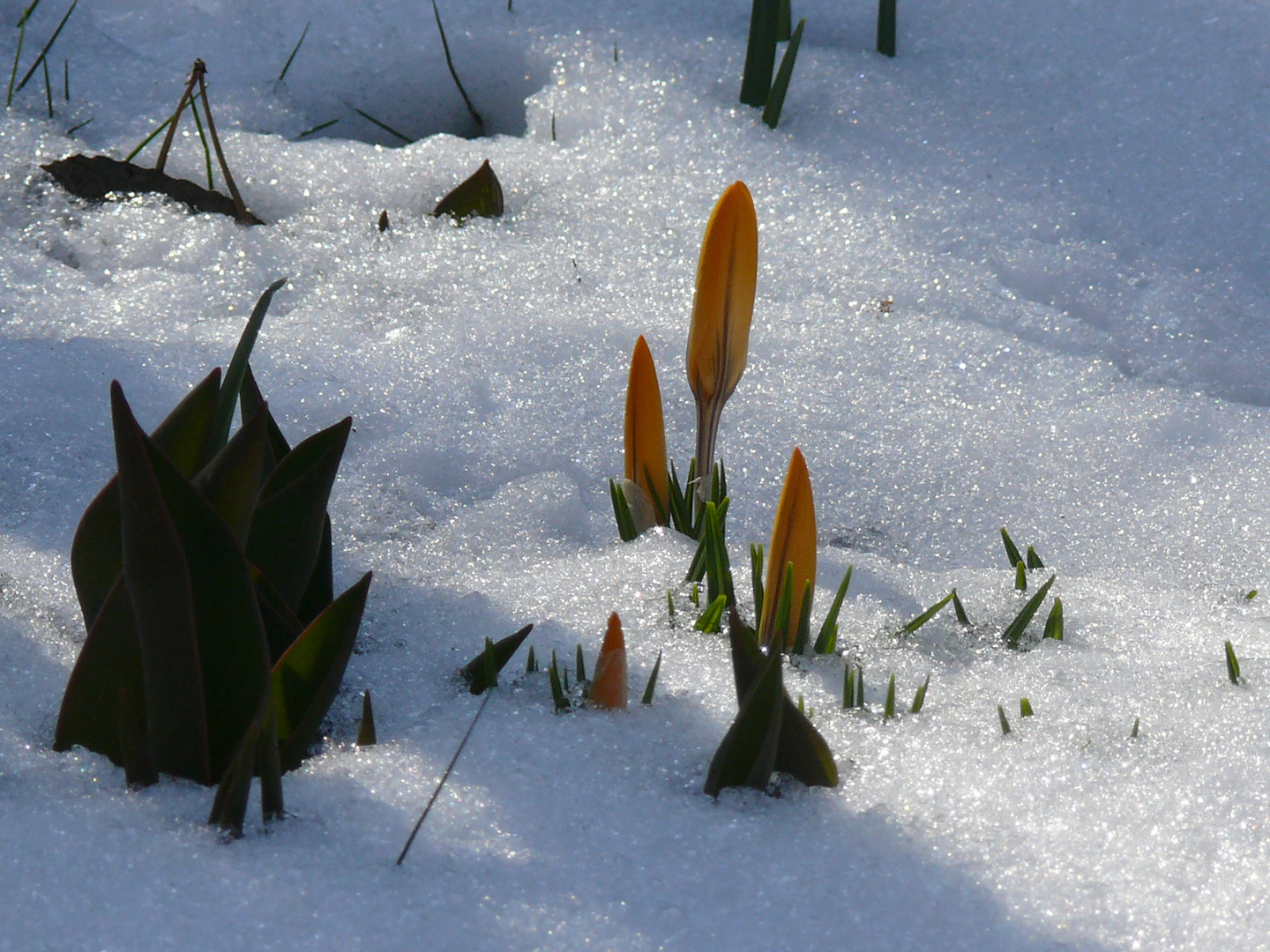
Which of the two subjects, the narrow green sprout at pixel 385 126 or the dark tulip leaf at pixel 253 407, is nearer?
the dark tulip leaf at pixel 253 407

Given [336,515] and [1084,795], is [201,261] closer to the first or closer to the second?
[336,515]

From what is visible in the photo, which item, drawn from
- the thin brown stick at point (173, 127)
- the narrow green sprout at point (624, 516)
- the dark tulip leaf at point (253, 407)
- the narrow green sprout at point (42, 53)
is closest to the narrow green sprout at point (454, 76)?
the thin brown stick at point (173, 127)

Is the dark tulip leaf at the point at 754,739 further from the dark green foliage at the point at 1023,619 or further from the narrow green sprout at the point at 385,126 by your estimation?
the narrow green sprout at the point at 385,126

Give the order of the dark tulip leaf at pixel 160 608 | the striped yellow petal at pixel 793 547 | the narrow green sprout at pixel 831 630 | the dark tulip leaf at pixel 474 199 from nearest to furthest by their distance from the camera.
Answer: the dark tulip leaf at pixel 160 608, the striped yellow petal at pixel 793 547, the narrow green sprout at pixel 831 630, the dark tulip leaf at pixel 474 199

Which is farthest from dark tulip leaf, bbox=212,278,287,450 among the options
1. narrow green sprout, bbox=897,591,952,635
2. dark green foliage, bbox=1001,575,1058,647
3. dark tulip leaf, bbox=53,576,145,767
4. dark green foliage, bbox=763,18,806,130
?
dark green foliage, bbox=763,18,806,130

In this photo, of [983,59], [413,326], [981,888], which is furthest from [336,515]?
[983,59]

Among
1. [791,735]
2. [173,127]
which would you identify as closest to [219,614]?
[791,735]

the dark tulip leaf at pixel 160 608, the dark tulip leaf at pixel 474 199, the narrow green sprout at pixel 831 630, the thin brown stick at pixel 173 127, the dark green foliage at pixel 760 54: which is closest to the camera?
the dark tulip leaf at pixel 160 608

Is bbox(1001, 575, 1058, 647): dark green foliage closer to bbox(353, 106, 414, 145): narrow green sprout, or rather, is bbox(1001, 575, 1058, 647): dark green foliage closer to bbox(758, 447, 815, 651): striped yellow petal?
bbox(758, 447, 815, 651): striped yellow petal

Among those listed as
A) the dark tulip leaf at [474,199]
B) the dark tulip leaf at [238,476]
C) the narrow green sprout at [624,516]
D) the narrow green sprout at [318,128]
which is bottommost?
the narrow green sprout at [624,516]
